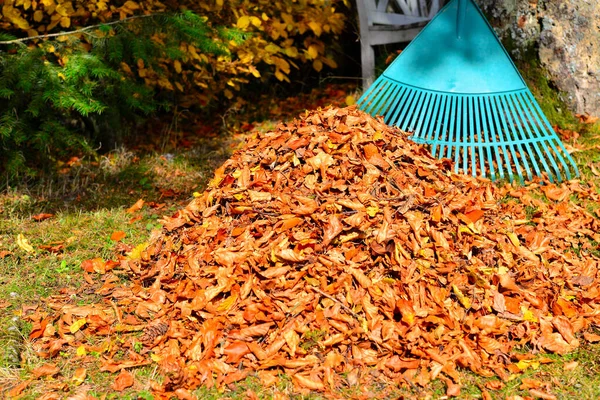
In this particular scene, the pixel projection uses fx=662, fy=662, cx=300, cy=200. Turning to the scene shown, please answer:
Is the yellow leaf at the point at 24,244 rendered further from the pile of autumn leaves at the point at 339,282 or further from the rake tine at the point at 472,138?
the rake tine at the point at 472,138

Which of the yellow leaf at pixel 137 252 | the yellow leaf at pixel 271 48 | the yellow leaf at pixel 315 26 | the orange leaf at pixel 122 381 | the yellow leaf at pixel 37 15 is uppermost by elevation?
the yellow leaf at pixel 37 15

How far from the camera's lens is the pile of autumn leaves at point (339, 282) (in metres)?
2.61

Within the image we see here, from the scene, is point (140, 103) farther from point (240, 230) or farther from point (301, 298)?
point (301, 298)

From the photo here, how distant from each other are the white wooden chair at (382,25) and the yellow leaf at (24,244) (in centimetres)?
302

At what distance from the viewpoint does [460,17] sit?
13.5 feet

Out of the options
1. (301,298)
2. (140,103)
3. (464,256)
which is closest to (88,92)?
(140,103)

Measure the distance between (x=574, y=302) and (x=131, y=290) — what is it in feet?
6.64

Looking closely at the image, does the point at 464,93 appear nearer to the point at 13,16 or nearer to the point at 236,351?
the point at 236,351

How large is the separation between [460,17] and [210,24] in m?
1.74

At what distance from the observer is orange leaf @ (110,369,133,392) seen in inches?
99.4

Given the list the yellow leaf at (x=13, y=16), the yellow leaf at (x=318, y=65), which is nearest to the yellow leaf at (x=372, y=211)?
the yellow leaf at (x=13, y=16)

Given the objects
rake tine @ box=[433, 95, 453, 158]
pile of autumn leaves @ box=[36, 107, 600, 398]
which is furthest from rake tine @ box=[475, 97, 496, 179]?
pile of autumn leaves @ box=[36, 107, 600, 398]

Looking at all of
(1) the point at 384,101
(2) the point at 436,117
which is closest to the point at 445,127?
(2) the point at 436,117

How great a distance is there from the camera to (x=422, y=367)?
2.56 meters
